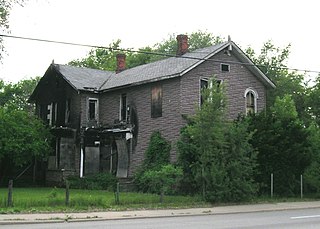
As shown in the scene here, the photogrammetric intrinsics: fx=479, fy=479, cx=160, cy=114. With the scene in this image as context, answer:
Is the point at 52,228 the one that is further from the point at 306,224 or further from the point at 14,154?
the point at 14,154

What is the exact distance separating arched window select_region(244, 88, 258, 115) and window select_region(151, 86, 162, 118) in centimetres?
599

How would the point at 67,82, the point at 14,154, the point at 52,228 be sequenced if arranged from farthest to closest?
the point at 67,82, the point at 14,154, the point at 52,228

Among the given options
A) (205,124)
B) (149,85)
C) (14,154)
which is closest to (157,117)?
(149,85)

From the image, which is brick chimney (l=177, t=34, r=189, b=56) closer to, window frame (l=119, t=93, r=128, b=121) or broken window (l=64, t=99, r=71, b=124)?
window frame (l=119, t=93, r=128, b=121)

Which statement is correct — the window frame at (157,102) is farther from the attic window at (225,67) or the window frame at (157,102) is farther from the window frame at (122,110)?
the attic window at (225,67)

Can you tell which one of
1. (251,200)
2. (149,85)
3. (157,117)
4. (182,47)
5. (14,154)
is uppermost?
(182,47)

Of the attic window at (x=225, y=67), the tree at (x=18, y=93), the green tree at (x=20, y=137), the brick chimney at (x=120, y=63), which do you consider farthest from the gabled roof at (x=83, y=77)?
the tree at (x=18, y=93)

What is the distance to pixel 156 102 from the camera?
29.8 meters

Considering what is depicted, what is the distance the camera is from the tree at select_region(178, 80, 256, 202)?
2245cm

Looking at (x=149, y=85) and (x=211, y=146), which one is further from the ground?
(x=149, y=85)

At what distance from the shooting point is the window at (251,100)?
31562mm

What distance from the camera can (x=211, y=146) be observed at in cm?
2273

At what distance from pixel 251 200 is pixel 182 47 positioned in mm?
12862

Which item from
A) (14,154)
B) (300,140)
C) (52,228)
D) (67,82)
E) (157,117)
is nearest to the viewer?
(52,228)
